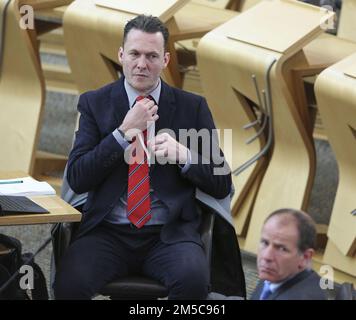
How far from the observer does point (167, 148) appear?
3631 mm

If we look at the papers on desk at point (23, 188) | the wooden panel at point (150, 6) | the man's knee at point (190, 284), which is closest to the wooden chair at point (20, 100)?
the wooden panel at point (150, 6)

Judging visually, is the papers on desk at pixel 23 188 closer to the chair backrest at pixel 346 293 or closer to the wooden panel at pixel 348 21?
the chair backrest at pixel 346 293

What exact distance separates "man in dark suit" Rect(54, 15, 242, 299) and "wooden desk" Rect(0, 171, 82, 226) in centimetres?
9

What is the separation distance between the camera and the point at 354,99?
462 centimetres

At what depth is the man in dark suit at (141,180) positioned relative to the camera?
3699 mm

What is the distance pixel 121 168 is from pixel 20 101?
2187 mm

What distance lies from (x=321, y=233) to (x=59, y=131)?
2.19m

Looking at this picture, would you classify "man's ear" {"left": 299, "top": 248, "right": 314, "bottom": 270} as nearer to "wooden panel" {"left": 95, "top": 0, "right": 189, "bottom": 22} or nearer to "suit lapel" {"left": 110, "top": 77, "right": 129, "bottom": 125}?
"suit lapel" {"left": 110, "top": 77, "right": 129, "bottom": 125}

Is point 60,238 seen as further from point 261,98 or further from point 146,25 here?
point 261,98

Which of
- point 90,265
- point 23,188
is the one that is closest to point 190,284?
point 90,265

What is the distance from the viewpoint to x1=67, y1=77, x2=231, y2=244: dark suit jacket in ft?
12.2

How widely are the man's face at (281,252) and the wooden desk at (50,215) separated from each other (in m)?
0.80
